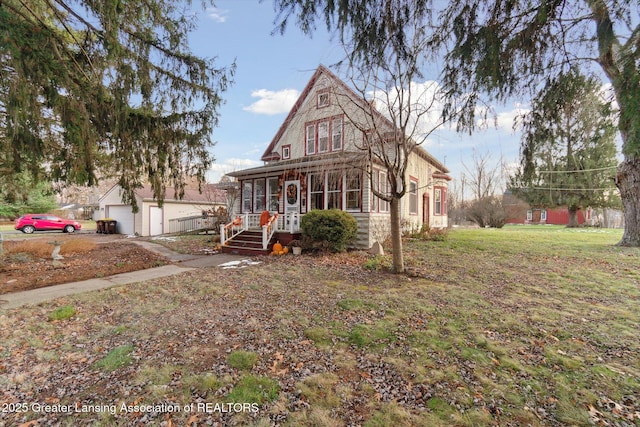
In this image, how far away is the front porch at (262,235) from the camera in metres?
10.8

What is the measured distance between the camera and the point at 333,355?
3.25 m

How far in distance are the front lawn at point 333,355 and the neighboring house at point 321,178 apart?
4527 millimetres

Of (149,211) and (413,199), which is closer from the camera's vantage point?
(413,199)

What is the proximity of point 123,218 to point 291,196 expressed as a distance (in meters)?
16.4

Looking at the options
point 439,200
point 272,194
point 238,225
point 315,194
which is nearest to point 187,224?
point 238,225

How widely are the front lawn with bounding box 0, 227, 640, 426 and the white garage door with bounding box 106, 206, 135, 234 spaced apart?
1777cm

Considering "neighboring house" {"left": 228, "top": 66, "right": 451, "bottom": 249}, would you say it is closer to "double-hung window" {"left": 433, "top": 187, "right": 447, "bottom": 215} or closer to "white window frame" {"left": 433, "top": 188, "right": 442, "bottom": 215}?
"white window frame" {"left": 433, "top": 188, "right": 442, "bottom": 215}

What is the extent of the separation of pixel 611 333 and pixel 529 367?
1.84 metres

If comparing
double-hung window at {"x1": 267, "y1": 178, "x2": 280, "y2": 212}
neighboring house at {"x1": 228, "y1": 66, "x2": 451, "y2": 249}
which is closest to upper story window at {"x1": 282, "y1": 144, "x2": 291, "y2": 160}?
neighboring house at {"x1": 228, "y1": 66, "x2": 451, "y2": 249}

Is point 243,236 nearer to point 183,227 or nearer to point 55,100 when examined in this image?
point 55,100

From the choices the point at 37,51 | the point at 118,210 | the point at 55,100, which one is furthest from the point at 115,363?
the point at 118,210

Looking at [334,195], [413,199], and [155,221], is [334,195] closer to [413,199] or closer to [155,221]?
[413,199]

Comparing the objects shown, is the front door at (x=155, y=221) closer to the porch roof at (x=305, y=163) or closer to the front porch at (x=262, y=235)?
the porch roof at (x=305, y=163)

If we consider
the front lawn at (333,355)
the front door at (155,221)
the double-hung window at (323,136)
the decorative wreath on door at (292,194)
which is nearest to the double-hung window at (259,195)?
the decorative wreath on door at (292,194)
